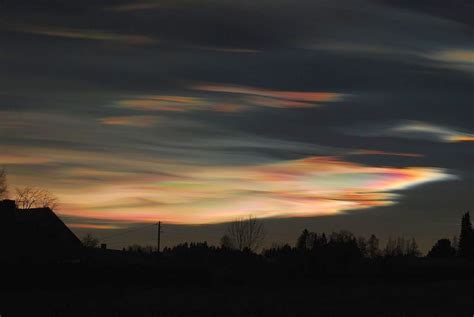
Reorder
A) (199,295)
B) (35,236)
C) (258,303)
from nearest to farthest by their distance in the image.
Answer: (258,303)
(199,295)
(35,236)

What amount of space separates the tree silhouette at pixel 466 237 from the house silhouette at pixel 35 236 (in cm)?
7381

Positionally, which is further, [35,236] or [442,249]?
[442,249]

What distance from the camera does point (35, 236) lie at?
68.7 metres

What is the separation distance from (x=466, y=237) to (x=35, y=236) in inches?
3421

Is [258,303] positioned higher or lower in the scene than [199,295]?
lower

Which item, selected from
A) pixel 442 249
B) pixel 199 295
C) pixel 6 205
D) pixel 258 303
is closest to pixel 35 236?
pixel 6 205

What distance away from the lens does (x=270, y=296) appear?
138 ft

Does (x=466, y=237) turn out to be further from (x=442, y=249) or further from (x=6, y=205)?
(x=6, y=205)

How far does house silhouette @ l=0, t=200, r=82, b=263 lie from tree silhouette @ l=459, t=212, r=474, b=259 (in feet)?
242

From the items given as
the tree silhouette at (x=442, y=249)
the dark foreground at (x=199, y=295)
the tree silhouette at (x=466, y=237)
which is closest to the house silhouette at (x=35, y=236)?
the dark foreground at (x=199, y=295)

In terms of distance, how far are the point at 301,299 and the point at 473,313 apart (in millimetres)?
9729

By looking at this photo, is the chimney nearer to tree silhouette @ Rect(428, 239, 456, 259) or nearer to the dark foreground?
the dark foreground

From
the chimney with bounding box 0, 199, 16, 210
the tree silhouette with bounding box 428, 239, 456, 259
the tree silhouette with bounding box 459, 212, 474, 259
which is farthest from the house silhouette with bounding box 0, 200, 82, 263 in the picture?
the tree silhouette with bounding box 428, 239, 456, 259

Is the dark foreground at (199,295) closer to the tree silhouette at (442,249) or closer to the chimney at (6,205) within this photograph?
the chimney at (6,205)
